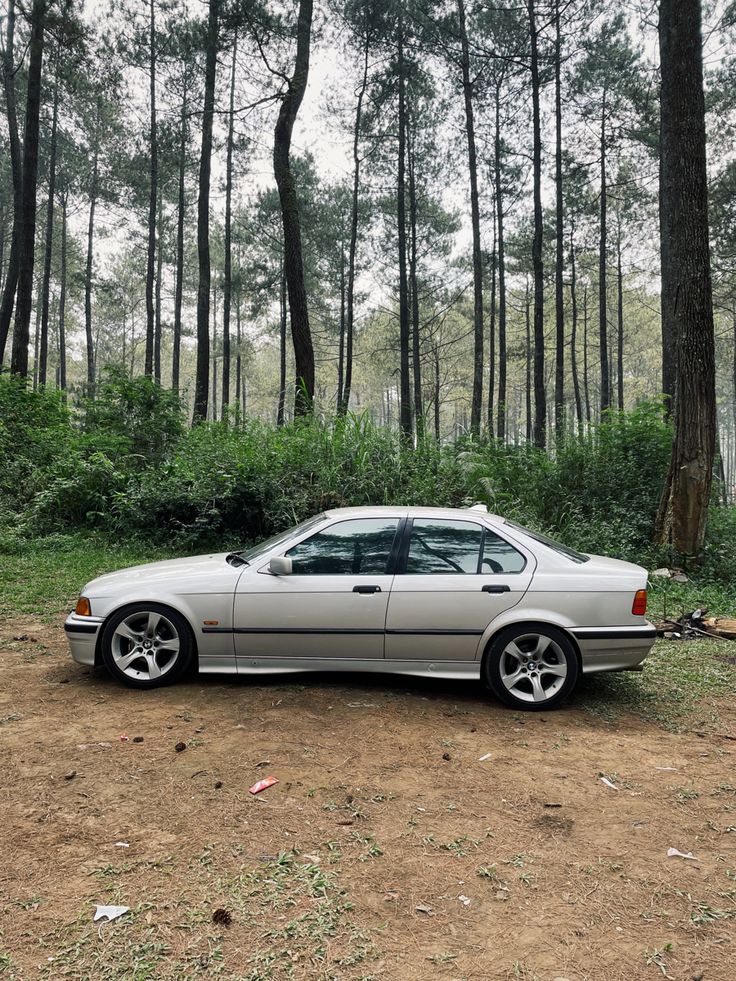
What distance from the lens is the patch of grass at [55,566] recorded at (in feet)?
23.5

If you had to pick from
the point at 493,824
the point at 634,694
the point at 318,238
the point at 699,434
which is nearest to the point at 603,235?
the point at 318,238

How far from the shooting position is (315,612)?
4.62 meters

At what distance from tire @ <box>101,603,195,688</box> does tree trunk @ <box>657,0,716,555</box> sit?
7263 mm

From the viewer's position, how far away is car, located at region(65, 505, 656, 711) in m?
4.55

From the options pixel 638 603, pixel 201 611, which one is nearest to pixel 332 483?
pixel 201 611

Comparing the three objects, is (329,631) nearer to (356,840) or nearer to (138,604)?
(138,604)

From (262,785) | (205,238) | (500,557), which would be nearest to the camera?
(262,785)

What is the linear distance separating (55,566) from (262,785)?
6687 millimetres

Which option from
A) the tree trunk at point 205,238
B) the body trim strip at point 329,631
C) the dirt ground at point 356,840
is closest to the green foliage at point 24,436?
the tree trunk at point 205,238

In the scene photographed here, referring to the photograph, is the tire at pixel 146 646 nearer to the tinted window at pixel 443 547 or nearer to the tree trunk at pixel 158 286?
the tinted window at pixel 443 547

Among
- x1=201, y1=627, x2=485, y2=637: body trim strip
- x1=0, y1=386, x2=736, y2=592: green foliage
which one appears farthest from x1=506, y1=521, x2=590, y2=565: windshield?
x1=0, y1=386, x2=736, y2=592: green foliage

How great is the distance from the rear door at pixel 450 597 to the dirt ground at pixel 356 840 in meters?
0.44

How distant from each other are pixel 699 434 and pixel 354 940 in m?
8.69

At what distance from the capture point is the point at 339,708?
14.5 feet
